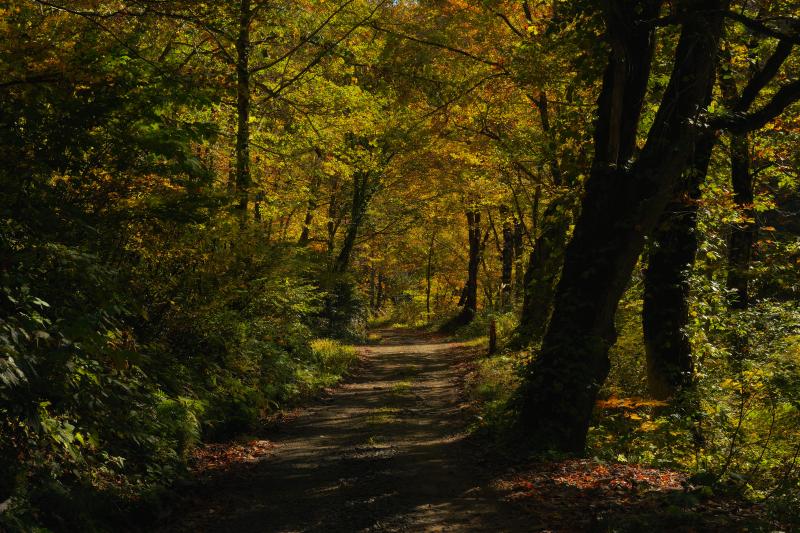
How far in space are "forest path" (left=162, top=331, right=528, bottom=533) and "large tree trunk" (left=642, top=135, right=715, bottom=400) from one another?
128 inches

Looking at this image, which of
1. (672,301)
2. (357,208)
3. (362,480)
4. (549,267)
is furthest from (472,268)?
(362,480)

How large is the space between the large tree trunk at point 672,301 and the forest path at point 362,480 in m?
3.24

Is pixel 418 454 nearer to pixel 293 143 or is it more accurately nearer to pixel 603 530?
pixel 603 530

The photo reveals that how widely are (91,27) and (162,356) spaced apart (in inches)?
172

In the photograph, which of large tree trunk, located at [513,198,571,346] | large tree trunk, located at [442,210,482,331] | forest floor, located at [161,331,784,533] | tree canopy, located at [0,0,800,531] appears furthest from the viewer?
large tree trunk, located at [442,210,482,331]

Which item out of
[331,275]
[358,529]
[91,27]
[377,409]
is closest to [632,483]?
[358,529]

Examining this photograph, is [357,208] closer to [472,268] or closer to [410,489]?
[472,268]

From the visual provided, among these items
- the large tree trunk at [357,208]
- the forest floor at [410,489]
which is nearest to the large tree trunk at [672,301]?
the forest floor at [410,489]


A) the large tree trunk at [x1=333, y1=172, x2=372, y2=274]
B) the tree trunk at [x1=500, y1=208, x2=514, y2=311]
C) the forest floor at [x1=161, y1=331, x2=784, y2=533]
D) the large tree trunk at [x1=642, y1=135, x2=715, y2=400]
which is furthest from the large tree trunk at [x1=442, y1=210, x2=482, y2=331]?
the large tree trunk at [x1=642, y1=135, x2=715, y2=400]

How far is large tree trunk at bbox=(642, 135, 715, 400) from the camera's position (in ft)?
30.7

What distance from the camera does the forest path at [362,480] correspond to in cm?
623

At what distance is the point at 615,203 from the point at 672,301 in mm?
2322

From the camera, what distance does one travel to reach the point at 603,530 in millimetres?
5430

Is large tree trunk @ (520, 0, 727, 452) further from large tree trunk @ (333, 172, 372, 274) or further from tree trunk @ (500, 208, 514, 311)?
tree trunk @ (500, 208, 514, 311)
